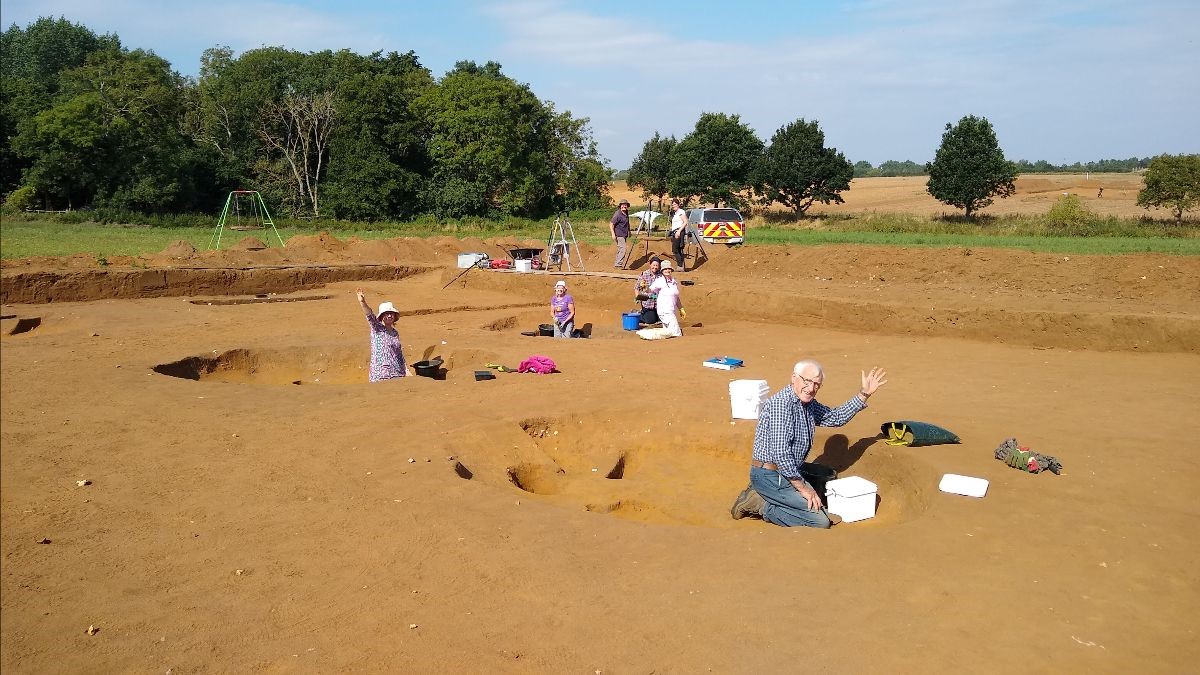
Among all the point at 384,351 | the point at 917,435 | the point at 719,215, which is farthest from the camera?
the point at 719,215

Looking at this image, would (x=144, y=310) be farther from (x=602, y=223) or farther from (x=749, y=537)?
(x=602, y=223)

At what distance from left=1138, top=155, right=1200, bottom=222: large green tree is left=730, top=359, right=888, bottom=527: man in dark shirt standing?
35.6 metres

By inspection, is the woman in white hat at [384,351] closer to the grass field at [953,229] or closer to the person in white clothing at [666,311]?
the grass field at [953,229]

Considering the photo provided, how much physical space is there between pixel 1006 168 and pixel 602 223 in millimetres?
21644

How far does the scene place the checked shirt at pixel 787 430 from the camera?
6.52 m

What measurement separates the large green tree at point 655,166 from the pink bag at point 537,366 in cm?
5095

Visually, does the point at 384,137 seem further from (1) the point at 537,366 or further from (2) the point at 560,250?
(1) the point at 537,366

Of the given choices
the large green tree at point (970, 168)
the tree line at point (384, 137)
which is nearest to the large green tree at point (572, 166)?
the tree line at point (384, 137)

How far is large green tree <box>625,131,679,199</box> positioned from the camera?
204 feet

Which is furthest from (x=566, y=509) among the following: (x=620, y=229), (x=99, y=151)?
(x=620, y=229)

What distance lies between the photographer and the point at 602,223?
48.1m

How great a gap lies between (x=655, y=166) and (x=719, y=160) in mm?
12048

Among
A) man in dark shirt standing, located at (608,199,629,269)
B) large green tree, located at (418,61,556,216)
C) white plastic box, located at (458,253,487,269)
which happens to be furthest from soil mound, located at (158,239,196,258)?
large green tree, located at (418,61,556,216)

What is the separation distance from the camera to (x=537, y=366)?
11.5m
